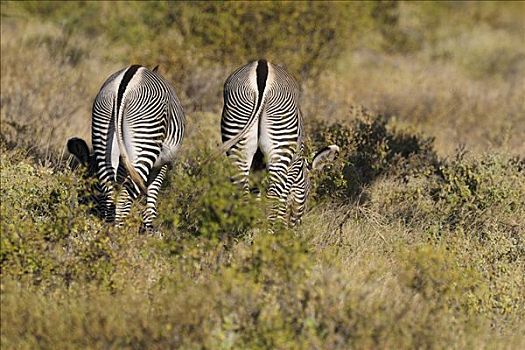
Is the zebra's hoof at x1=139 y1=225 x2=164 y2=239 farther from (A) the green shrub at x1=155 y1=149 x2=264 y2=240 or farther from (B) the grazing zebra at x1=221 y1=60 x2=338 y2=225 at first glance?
(B) the grazing zebra at x1=221 y1=60 x2=338 y2=225

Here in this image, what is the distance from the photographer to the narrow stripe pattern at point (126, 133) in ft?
26.7

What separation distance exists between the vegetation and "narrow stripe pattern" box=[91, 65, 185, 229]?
383mm

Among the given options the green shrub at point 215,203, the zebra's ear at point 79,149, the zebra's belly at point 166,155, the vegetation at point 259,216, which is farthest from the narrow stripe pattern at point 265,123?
the zebra's ear at point 79,149

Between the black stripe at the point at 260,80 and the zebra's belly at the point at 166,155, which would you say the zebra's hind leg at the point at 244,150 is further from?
the zebra's belly at the point at 166,155

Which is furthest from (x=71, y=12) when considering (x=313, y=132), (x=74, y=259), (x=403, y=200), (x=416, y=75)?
(x=74, y=259)

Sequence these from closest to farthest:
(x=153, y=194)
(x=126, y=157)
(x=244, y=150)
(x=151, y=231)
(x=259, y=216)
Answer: (x=259, y=216), (x=126, y=157), (x=151, y=231), (x=244, y=150), (x=153, y=194)

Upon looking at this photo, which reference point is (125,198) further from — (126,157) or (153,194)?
(126,157)

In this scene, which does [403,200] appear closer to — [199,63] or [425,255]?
[425,255]

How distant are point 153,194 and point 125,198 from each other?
25.8 inches

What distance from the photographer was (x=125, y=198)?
8.39m

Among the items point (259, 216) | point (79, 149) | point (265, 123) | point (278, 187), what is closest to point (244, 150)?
point (265, 123)

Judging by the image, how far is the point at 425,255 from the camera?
6.36 meters

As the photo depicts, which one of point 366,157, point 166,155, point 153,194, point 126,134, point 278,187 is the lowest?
point 366,157

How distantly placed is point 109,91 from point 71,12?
13.8m
